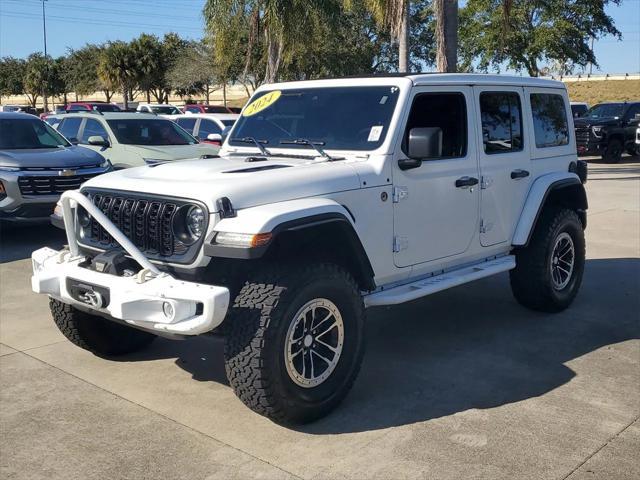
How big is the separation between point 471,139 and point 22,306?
13.9 feet

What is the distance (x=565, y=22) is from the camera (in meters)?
27.2

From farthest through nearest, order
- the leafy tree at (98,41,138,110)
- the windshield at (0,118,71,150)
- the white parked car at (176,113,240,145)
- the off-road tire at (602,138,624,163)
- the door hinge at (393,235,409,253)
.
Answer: the leafy tree at (98,41,138,110) < the off-road tire at (602,138,624,163) < the white parked car at (176,113,240,145) < the windshield at (0,118,71,150) < the door hinge at (393,235,409,253)

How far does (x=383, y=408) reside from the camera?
4316 mm

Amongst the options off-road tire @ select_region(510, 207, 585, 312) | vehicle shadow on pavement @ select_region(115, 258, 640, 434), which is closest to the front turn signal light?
vehicle shadow on pavement @ select_region(115, 258, 640, 434)

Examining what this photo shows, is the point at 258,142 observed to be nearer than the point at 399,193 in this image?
No

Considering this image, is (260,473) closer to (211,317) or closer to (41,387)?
(211,317)

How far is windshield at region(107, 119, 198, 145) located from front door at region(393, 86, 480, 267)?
25.4ft

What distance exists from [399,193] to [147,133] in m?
8.43

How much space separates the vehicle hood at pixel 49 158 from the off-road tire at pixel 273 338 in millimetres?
6282

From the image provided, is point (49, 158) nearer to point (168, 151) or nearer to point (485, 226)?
point (168, 151)

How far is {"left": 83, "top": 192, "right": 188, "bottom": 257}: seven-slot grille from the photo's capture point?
13.2 feet

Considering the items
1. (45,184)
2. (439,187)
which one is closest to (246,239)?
(439,187)

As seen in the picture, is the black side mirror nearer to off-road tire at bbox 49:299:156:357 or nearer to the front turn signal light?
the front turn signal light

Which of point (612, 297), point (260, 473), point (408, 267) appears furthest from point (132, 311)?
point (612, 297)
